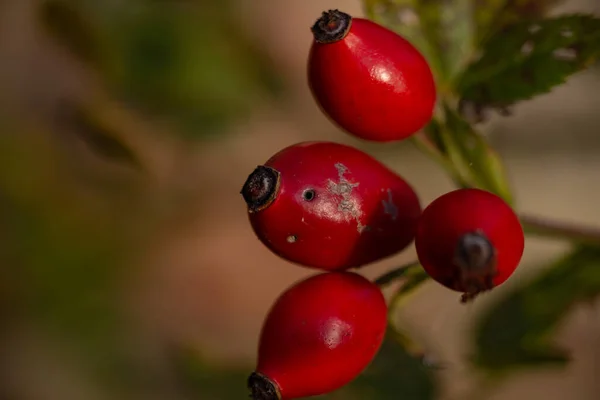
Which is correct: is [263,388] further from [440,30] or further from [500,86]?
[440,30]

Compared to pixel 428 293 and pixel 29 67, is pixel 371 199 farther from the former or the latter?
pixel 29 67

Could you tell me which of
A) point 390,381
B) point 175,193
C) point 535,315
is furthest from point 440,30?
point 175,193

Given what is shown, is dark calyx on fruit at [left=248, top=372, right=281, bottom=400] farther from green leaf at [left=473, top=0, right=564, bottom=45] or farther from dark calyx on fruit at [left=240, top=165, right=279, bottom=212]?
green leaf at [left=473, top=0, right=564, bottom=45]

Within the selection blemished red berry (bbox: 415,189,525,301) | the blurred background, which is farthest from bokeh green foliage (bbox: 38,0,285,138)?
blemished red berry (bbox: 415,189,525,301)

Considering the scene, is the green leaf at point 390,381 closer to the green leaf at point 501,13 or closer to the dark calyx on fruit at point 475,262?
the green leaf at point 501,13

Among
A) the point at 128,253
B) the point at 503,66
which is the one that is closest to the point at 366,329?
the point at 503,66

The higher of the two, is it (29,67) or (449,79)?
(29,67)

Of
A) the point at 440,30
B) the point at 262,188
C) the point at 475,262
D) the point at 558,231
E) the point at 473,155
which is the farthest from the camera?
the point at 440,30
